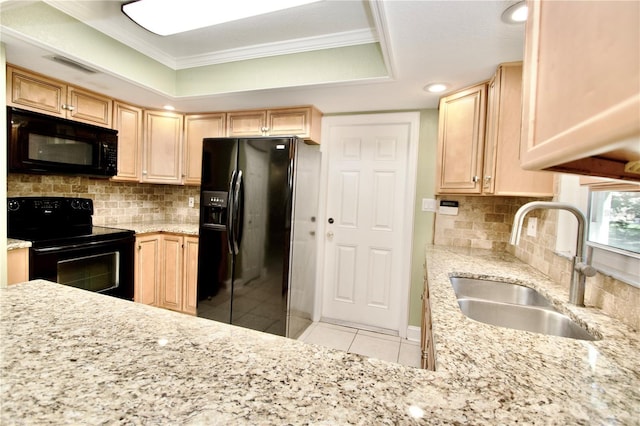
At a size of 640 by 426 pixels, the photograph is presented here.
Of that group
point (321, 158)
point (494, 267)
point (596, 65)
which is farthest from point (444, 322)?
point (321, 158)

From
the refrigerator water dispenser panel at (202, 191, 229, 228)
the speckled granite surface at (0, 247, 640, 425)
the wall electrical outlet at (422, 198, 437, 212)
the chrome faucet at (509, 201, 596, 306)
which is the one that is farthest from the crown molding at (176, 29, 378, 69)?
the speckled granite surface at (0, 247, 640, 425)

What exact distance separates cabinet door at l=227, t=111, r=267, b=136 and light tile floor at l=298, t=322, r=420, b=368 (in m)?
2.01

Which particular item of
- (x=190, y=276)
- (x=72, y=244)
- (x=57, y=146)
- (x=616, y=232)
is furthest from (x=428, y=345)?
(x=57, y=146)

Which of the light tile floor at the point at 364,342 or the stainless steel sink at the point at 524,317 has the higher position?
the stainless steel sink at the point at 524,317

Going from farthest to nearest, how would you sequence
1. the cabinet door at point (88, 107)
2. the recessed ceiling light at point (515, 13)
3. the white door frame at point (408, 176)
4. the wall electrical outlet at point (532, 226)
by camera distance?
the white door frame at point (408, 176)
the cabinet door at point (88, 107)
the wall electrical outlet at point (532, 226)
the recessed ceiling light at point (515, 13)

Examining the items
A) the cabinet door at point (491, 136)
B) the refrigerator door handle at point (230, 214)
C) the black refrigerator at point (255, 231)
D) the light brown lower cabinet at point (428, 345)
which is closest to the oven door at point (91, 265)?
the black refrigerator at point (255, 231)

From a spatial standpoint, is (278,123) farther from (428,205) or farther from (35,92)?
(35,92)

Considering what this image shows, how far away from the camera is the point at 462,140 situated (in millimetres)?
2146

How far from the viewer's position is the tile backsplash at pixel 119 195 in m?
2.41

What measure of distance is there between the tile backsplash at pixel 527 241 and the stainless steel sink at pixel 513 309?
0.14m

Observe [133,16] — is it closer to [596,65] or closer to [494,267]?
[596,65]

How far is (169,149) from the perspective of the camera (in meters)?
3.13

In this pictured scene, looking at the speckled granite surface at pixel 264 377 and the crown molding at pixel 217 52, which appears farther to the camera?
the crown molding at pixel 217 52

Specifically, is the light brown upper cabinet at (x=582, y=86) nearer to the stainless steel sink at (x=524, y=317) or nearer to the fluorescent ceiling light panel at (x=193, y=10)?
the stainless steel sink at (x=524, y=317)
